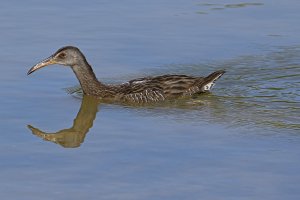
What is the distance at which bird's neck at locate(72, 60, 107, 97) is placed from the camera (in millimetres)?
17578

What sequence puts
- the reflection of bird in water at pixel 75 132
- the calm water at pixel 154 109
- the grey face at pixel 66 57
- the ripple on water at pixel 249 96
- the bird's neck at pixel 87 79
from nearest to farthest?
the calm water at pixel 154 109 → the reflection of bird in water at pixel 75 132 → the ripple on water at pixel 249 96 → the grey face at pixel 66 57 → the bird's neck at pixel 87 79

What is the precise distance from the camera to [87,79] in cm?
1759

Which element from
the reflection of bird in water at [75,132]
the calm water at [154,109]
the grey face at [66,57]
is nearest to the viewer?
the calm water at [154,109]

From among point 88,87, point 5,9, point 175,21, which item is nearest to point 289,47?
point 175,21

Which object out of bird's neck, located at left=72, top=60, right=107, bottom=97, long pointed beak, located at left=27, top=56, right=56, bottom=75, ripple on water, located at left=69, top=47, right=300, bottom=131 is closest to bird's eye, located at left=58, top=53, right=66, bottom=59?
long pointed beak, located at left=27, top=56, right=56, bottom=75

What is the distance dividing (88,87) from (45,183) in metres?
5.02

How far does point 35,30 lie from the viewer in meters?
19.8

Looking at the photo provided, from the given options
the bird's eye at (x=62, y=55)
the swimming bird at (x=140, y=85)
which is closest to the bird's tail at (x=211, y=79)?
the swimming bird at (x=140, y=85)

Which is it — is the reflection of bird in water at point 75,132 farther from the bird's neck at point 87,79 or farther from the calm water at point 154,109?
the bird's neck at point 87,79

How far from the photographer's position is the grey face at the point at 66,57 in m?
17.4

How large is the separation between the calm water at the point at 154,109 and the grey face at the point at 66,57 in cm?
39

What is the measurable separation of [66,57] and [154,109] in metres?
1.91

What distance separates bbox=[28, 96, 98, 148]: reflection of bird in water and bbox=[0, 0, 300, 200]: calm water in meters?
0.02

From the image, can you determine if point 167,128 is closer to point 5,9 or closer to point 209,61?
point 209,61
